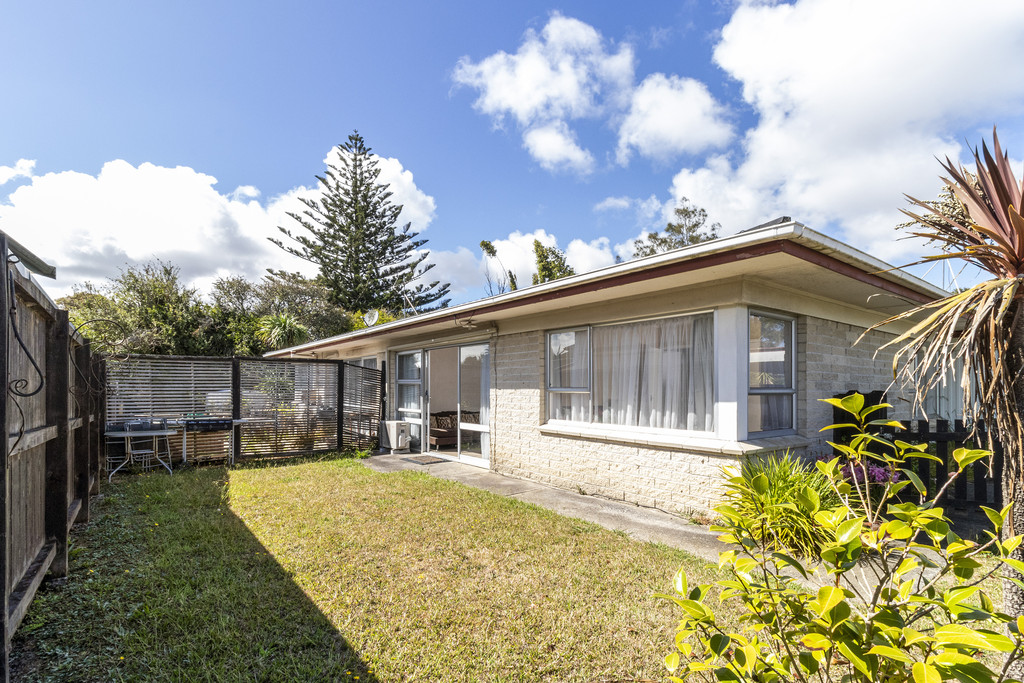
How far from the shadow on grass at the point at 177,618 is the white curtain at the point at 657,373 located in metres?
4.28

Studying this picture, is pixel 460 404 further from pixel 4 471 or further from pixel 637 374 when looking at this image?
pixel 4 471

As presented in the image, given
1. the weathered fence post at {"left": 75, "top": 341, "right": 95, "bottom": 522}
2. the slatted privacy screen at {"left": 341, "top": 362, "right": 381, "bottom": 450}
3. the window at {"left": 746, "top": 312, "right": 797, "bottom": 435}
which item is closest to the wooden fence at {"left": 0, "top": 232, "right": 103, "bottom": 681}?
the weathered fence post at {"left": 75, "top": 341, "right": 95, "bottom": 522}

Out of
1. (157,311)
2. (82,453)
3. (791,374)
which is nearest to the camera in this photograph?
(82,453)

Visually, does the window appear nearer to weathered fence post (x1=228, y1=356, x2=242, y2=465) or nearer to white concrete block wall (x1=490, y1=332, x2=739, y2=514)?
white concrete block wall (x1=490, y1=332, x2=739, y2=514)

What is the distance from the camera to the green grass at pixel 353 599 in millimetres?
2635

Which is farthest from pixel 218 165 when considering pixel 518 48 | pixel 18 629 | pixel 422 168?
pixel 18 629

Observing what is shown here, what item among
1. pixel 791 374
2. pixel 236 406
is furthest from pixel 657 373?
pixel 236 406

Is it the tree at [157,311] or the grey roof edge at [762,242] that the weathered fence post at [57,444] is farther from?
the tree at [157,311]

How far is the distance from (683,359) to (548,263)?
19063 mm

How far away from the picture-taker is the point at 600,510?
5809 millimetres

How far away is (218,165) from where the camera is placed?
508 inches

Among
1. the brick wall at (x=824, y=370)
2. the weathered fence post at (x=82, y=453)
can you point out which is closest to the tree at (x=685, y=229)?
the brick wall at (x=824, y=370)

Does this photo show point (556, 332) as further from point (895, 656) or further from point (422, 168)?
point (422, 168)

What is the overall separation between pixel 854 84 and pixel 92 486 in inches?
473
